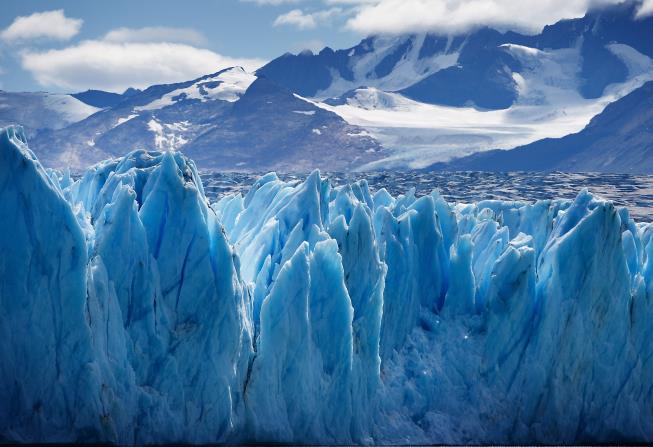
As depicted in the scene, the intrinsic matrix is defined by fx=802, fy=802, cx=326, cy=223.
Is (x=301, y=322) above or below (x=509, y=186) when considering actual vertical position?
above

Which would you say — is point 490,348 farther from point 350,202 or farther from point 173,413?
point 173,413

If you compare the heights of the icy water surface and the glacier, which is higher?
the glacier

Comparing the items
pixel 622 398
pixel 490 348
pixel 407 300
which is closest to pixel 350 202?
pixel 407 300

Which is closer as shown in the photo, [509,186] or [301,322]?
[301,322]

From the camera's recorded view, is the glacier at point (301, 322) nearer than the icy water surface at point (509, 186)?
Yes
